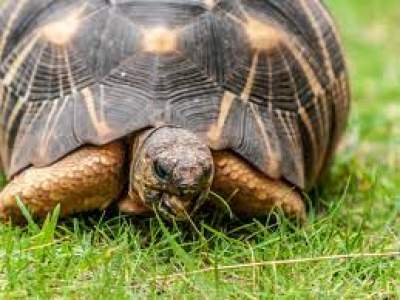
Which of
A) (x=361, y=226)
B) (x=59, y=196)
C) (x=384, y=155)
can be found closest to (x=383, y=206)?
(x=361, y=226)

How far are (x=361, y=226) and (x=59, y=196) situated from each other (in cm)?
106

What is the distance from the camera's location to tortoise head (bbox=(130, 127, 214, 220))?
343 cm

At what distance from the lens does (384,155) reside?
5473mm

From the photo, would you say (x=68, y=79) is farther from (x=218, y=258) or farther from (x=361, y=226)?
(x=361, y=226)

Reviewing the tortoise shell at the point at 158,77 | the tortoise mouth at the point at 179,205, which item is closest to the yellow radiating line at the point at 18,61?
the tortoise shell at the point at 158,77

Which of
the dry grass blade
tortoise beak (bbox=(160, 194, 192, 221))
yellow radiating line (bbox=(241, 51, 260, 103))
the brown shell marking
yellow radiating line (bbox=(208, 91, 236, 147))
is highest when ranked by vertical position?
the brown shell marking

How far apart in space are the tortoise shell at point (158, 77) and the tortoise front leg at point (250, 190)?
0.12 ft

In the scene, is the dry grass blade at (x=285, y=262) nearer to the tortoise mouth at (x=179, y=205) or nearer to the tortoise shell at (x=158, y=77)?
the tortoise mouth at (x=179, y=205)

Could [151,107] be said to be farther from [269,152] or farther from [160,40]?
[269,152]

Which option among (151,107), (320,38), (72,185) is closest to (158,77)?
(151,107)

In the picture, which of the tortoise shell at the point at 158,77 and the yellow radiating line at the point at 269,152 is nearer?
the tortoise shell at the point at 158,77

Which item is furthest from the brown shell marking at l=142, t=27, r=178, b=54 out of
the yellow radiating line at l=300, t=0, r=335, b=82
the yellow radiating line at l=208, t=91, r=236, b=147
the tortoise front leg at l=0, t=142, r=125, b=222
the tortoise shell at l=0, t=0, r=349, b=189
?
the yellow radiating line at l=300, t=0, r=335, b=82

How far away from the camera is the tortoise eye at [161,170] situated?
3461 millimetres

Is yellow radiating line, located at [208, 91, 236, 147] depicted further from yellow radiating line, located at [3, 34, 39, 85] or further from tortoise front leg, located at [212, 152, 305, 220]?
yellow radiating line, located at [3, 34, 39, 85]
